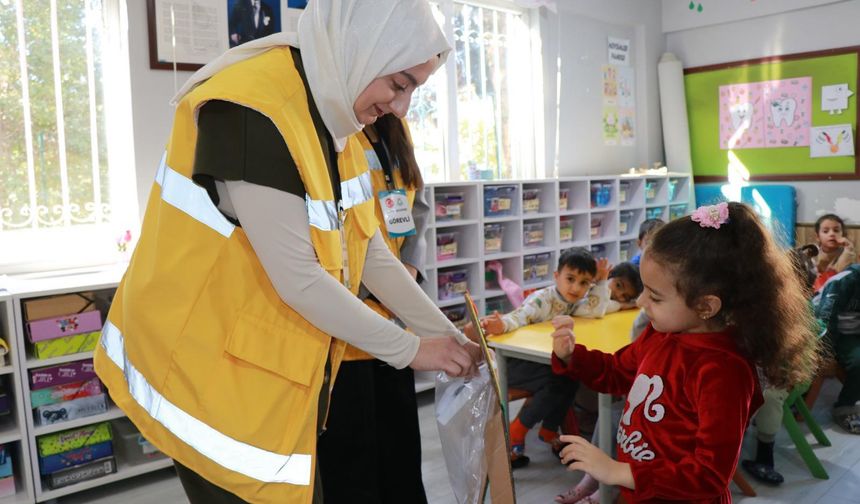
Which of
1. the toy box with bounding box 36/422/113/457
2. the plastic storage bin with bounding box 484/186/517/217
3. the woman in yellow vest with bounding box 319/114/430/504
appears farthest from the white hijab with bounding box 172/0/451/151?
the plastic storage bin with bounding box 484/186/517/217

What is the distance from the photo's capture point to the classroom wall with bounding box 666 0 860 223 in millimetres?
5164

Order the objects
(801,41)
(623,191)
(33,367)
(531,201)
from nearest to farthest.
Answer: (33,367)
(531,201)
(623,191)
(801,41)

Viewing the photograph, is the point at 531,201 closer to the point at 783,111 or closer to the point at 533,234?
the point at 533,234

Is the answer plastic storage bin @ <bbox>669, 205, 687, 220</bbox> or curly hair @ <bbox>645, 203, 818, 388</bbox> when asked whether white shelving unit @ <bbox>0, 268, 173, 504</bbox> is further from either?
plastic storage bin @ <bbox>669, 205, 687, 220</bbox>

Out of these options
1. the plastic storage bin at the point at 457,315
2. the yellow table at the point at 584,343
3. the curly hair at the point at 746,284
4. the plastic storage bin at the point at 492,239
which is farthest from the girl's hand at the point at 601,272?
the curly hair at the point at 746,284

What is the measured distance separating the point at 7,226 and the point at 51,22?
2.93ft

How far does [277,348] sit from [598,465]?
0.63m

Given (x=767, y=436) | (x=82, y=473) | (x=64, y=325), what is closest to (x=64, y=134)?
(x=64, y=325)

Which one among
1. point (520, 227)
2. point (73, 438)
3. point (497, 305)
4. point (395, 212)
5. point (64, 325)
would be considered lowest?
point (73, 438)

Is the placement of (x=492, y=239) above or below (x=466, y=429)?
above

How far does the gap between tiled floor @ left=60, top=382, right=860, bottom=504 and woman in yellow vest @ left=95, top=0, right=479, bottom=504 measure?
5.67ft

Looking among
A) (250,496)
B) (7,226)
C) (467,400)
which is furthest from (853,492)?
(7,226)

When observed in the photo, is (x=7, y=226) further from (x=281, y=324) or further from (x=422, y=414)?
(x=281, y=324)

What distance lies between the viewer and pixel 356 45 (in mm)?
1104
